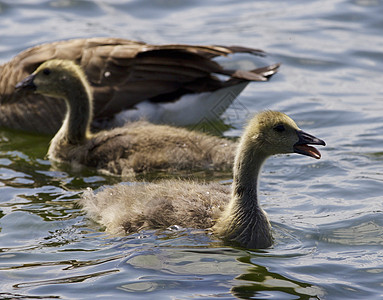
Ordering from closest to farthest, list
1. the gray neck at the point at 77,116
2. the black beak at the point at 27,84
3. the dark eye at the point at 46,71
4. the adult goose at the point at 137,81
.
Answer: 1. the gray neck at the point at 77,116
2. the dark eye at the point at 46,71
3. the black beak at the point at 27,84
4. the adult goose at the point at 137,81

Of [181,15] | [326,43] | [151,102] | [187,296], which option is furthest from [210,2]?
[187,296]

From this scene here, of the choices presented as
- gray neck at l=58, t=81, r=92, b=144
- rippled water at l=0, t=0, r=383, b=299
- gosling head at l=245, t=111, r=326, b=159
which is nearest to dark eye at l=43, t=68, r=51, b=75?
gray neck at l=58, t=81, r=92, b=144

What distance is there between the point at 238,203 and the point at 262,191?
5.92 ft

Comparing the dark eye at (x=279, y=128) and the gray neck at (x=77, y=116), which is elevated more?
the dark eye at (x=279, y=128)

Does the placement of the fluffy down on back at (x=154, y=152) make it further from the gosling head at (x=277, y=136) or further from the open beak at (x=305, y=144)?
the open beak at (x=305, y=144)

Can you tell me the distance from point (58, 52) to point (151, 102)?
1455 mm

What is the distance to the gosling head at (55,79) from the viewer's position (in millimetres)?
10156

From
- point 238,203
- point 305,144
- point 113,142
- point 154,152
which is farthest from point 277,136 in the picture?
point 113,142

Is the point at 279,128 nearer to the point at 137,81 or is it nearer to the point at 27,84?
the point at 137,81

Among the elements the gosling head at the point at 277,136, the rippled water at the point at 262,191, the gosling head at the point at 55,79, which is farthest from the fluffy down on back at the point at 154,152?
the gosling head at the point at 277,136

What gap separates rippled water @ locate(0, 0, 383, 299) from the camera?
670 cm

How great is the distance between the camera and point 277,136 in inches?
288

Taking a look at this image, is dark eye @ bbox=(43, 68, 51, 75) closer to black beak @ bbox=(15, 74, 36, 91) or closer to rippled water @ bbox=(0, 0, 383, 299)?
black beak @ bbox=(15, 74, 36, 91)

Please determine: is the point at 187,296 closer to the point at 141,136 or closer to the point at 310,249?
the point at 310,249
